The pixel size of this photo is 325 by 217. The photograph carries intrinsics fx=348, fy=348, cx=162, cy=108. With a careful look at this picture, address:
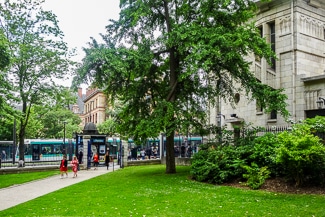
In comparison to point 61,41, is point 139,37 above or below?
below

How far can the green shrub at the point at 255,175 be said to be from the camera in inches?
569

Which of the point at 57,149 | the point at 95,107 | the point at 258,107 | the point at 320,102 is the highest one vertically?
the point at 95,107

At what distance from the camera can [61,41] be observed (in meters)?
32.2

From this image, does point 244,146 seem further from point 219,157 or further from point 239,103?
point 239,103

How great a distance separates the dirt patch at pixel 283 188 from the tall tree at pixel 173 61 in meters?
5.11

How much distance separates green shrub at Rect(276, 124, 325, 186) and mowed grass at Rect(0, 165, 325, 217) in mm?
1379

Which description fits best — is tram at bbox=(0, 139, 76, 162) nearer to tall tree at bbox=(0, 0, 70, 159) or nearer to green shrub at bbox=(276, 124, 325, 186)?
tall tree at bbox=(0, 0, 70, 159)

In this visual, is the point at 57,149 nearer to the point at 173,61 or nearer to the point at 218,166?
the point at 173,61

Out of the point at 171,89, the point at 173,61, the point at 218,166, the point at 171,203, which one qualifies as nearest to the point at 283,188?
the point at 218,166

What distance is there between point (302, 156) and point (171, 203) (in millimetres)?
5234

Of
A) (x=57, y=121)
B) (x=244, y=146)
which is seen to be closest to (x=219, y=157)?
(x=244, y=146)

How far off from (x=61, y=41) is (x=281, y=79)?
64.7 feet

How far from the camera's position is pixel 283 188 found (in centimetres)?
1390

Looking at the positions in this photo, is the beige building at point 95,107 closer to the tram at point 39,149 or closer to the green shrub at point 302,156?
the tram at point 39,149
